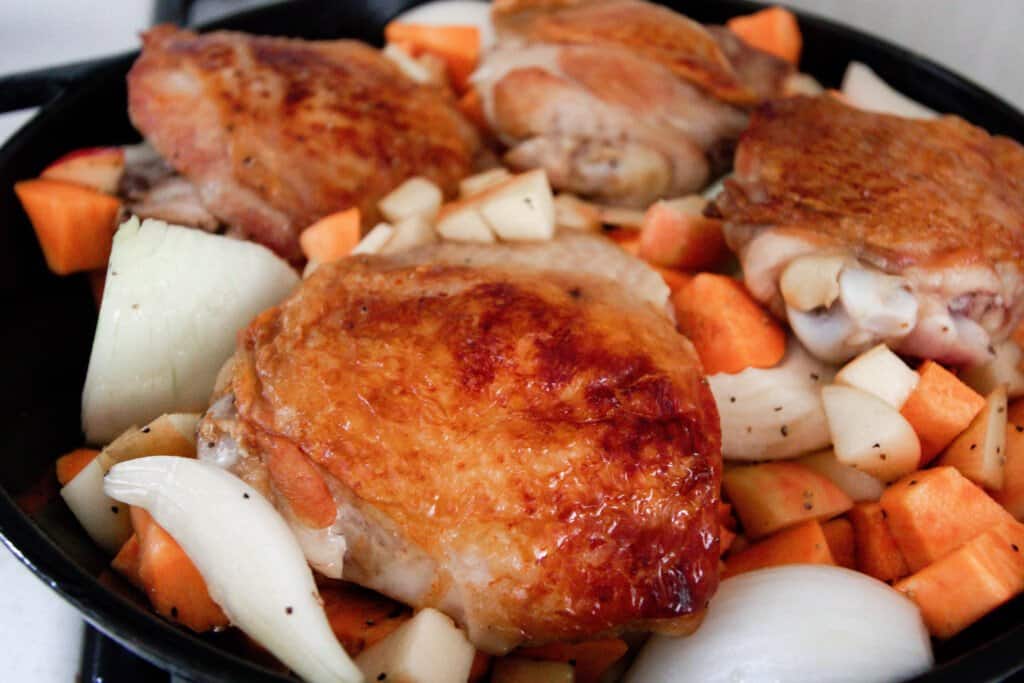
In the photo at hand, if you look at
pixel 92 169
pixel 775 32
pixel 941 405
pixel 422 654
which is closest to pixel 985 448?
pixel 941 405

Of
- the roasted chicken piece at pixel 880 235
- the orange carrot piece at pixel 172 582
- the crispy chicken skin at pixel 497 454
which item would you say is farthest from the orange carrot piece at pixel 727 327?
the orange carrot piece at pixel 172 582

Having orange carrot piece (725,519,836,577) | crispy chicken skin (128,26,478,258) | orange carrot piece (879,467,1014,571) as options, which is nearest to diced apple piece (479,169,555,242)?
crispy chicken skin (128,26,478,258)

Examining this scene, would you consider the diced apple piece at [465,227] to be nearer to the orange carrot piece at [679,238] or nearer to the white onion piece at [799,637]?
the orange carrot piece at [679,238]

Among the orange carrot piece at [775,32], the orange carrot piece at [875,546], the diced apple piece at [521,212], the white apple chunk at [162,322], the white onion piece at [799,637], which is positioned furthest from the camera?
the orange carrot piece at [775,32]

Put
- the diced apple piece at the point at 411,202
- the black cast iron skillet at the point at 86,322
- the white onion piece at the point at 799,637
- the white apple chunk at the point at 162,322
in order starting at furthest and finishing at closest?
1. the diced apple piece at the point at 411,202
2. the white apple chunk at the point at 162,322
3. the white onion piece at the point at 799,637
4. the black cast iron skillet at the point at 86,322

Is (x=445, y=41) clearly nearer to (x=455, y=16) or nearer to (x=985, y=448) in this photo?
(x=455, y=16)

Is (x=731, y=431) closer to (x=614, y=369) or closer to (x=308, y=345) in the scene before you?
(x=614, y=369)

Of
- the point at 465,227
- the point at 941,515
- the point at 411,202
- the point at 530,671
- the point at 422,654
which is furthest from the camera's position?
the point at 411,202
